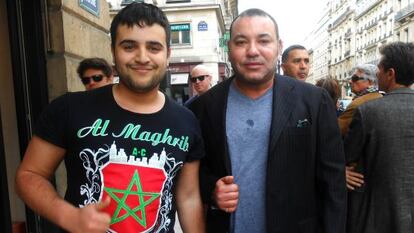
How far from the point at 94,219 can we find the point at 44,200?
0.29m

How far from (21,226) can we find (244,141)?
6.71 ft

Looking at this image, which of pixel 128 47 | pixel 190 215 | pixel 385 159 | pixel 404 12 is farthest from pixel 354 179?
pixel 404 12

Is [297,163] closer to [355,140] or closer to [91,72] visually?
[355,140]

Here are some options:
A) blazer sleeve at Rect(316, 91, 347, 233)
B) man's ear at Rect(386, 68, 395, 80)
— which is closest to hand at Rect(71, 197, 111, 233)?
blazer sleeve at Rect(316, 91, 347, 233)

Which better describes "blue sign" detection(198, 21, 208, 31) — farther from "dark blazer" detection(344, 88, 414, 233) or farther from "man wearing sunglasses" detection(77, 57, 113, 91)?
"dark blazer" detection(344, 88, 414, 233)

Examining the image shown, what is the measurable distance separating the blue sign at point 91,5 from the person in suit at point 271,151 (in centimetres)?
Result: 199

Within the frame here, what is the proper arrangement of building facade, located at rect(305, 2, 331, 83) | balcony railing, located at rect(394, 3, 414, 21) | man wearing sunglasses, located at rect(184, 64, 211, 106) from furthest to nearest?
building facade, located at rect(305, 2, 331, 83)
balcony railing, located at rect(394, 3, 414, 21)
man wearing sunglasses, located at rect(184, 64, 211, 106)

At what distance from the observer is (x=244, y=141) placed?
82.8 inches

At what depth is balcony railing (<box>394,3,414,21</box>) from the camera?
50.6m

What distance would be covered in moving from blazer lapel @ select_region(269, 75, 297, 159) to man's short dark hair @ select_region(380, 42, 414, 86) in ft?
3.77

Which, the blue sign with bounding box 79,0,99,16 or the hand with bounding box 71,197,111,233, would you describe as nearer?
the hand with bounding box 71,197,111,233

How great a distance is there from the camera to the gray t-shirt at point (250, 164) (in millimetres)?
2080

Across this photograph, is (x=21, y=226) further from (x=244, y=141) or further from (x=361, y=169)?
(x=361, y=169)

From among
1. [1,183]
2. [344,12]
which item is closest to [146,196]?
[1,183]
